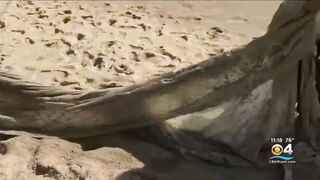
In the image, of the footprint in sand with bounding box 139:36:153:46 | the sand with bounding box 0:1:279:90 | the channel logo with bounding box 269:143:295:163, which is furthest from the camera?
the footprint in sand with bounding box 139:36:153:46

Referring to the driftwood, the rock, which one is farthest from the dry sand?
the driftwood

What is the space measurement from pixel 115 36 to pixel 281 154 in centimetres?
206

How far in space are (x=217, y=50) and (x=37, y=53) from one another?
4.43ft

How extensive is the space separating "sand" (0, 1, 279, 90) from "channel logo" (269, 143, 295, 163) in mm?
1130

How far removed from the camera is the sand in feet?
14.3

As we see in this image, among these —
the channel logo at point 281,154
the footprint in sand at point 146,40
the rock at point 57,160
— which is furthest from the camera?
the footprint in sand at point 146,40

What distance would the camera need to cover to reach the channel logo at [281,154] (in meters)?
3.31

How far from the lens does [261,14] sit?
546 centimetres

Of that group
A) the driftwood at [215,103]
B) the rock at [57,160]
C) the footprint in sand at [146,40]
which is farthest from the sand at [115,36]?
the rock at [57,160]

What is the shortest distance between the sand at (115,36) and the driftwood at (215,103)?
0.59 m

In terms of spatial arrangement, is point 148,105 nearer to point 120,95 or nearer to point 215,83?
point 120,95

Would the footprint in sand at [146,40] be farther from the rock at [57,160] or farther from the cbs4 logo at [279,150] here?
the cbs4 logo at [279,150]

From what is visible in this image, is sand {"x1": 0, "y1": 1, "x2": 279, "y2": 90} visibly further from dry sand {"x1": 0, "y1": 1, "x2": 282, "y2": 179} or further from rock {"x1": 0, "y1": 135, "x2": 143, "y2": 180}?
rock {"x1": 0, "y1": 135, "x2": 143, "y2": 180}

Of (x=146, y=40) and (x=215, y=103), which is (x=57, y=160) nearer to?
(x=215, y=103)
